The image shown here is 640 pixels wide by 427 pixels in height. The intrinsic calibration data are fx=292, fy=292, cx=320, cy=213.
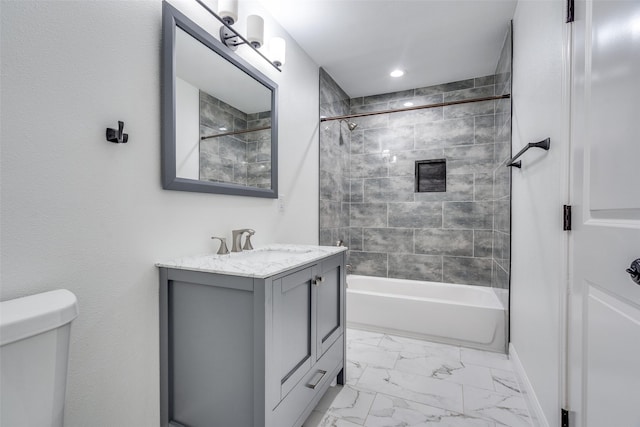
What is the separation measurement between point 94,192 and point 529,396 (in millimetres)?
2296

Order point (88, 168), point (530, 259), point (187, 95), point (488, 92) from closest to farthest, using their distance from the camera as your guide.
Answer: point (88, 168)
point (187, 95)
point (530, 259)
point (488, 92)

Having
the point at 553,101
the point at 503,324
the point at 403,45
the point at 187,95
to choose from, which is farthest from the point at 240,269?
the point at 403,45

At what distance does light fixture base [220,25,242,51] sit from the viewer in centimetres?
158

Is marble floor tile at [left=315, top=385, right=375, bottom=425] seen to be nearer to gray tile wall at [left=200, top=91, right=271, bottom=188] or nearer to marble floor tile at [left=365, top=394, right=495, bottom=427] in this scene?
marble floor tile at [left=365, top=394, right=495, bottom=427]

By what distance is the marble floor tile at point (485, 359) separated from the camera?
209 centimetres

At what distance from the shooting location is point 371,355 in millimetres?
2221

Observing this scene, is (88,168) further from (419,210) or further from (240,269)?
(419,210)

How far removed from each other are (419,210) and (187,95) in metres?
2.56

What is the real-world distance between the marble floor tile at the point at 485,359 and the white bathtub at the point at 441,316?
0.06m

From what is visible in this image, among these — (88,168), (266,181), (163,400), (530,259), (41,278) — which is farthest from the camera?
(266,181)

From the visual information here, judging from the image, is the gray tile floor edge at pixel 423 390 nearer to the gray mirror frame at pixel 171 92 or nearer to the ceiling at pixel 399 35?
the gray mirror frame at pixel 171 92

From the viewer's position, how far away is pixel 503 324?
226 cm

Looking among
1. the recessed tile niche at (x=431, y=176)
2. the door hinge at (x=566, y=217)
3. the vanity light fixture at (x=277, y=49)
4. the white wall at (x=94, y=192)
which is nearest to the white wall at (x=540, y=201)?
the door hinge at (x=566, y=217)

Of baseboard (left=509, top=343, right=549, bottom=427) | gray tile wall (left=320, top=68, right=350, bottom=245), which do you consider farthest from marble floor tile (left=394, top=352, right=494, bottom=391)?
gray tile wall (left=320, top=68, right=350, bottom=245)
